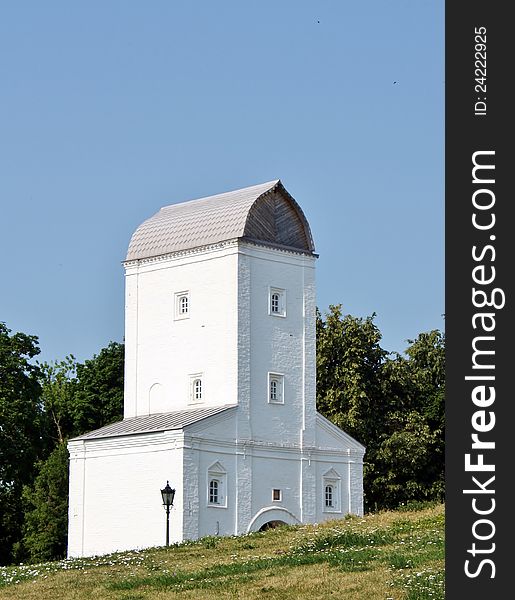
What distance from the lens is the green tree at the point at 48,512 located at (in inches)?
2527

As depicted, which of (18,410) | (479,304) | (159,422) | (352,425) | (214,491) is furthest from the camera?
(352,425)

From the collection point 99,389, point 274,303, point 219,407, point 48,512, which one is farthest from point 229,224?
point 99,389

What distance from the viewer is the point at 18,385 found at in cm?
A: 6034

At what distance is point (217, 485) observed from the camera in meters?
49.8

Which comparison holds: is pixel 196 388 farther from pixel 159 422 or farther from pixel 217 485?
pixel 217 485

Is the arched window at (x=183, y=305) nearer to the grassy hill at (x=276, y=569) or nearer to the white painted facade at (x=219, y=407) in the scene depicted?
the white painted facade at (x=219, y=407)

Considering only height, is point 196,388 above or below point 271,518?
above

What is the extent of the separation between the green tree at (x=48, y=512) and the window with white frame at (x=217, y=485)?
16740 mm

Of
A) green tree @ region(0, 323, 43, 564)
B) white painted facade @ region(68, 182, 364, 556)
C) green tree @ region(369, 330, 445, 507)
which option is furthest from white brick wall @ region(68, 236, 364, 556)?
green tree @ region(369, 330, 445, 507)

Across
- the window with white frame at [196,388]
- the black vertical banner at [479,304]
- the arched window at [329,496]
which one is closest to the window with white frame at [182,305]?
the window with white frame at [196,388]

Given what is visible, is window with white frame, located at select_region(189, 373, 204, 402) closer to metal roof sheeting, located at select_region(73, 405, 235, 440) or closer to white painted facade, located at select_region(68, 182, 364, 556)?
white painted facade, located at select_region(68, 182, 364, 556)

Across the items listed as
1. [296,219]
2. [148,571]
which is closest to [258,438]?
[296,219]

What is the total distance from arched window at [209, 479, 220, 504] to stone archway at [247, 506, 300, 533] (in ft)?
5.39

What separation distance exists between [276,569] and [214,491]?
804 inches
